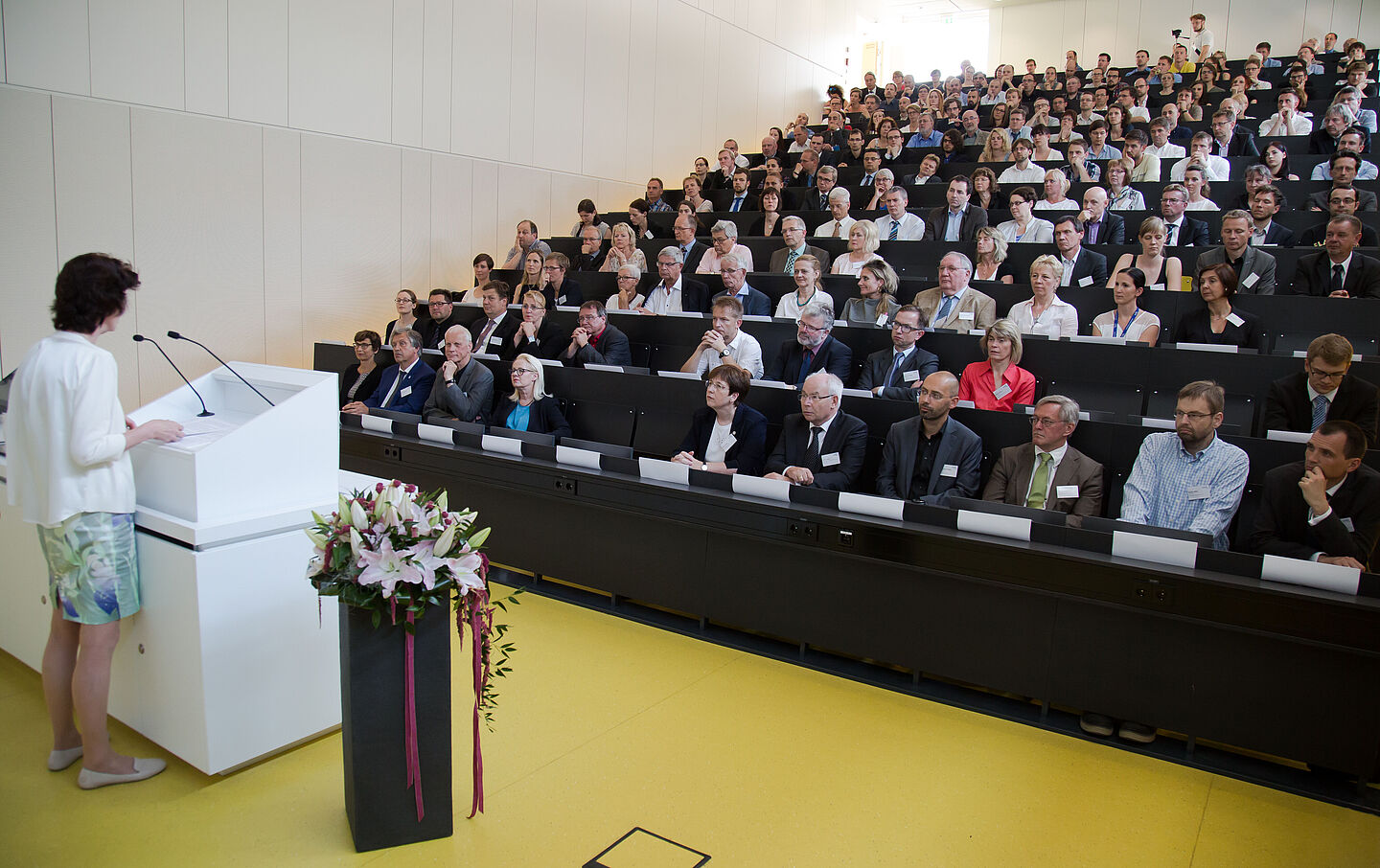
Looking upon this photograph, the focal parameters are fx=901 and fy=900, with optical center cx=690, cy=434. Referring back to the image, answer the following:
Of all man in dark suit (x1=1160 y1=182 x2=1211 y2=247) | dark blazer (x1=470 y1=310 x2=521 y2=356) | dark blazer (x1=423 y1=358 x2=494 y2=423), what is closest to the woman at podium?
dark blazer (x1=423 y1=358 x2=494 y2=423)

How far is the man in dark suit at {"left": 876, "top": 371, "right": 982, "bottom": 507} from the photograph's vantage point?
3.63 metres

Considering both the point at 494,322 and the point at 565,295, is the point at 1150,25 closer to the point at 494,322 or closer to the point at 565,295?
the point at 565,295

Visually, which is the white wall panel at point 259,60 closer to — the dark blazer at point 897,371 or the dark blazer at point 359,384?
the dark blazer at point 359,384

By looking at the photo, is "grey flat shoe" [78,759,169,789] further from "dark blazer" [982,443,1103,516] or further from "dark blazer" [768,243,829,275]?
"dark blazer" [768,243,829,275]

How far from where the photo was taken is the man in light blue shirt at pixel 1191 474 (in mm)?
3104

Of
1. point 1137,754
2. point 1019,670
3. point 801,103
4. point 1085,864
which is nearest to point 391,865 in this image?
point 1085,864

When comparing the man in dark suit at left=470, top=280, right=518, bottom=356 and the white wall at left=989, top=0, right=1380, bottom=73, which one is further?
the white wall at left=989, top=0, right=1380, bottom=73

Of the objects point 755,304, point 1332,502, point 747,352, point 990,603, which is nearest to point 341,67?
point 755,304

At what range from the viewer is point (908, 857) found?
2201mm

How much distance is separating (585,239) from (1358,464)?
5.78m

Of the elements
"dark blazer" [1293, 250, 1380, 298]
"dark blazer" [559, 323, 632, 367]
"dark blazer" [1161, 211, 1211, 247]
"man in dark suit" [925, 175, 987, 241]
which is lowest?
"dark blazer" [559, 323, 632, 367]

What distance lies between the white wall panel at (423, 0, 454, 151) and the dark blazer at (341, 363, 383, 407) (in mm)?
2848

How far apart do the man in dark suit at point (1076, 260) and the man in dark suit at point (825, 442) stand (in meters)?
2.25

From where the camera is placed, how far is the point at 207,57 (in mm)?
6375
